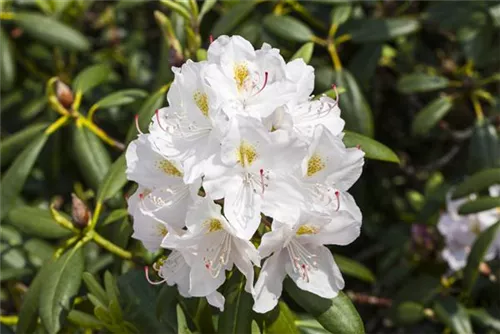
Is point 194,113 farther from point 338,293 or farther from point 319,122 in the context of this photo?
point 338,293

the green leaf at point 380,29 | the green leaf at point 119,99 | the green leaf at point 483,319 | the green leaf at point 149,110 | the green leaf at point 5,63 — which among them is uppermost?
the green leaf at point 149,110

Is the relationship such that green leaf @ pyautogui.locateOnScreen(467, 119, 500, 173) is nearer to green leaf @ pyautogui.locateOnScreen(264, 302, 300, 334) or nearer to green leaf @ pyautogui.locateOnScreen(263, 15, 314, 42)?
green leaf @ pyautogui.locateOnScreen(263, 15, 314, 42)

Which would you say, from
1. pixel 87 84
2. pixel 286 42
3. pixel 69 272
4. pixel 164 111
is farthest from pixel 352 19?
pixel 69 272

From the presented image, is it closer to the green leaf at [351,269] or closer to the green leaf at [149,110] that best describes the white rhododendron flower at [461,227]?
the green leaf at [351,269]

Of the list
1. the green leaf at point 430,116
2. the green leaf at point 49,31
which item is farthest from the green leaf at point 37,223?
the green leaf at point 430,116

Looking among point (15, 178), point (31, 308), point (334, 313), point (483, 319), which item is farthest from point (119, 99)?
point (483, 319)
